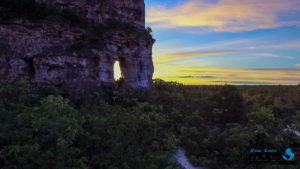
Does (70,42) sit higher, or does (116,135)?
(70,42)

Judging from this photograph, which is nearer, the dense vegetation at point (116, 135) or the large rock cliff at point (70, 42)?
the dense vegetation at point (116, 135)

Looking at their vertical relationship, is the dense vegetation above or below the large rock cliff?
below

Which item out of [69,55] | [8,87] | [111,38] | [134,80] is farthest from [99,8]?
[8,87]

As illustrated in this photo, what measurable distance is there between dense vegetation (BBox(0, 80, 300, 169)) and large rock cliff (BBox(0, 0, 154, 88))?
216 centimetres

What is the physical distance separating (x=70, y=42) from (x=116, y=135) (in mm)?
10765

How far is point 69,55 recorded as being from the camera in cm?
1552

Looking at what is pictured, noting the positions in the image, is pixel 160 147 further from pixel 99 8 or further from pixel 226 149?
pixel 99 8

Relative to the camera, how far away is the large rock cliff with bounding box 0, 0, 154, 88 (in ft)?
47.0

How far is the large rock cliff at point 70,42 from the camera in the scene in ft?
47.0

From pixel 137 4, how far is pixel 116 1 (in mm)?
2656

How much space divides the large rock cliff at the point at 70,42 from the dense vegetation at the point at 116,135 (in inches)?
85.1

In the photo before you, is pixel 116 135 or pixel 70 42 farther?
pixel 70 42

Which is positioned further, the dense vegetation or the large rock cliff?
the large rock cliff

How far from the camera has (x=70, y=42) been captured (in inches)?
636
